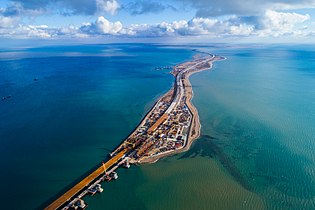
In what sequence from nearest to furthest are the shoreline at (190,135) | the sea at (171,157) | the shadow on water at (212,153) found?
the sea at (171,157), the shadow on water at (212,153), the shoreline at (190,135)

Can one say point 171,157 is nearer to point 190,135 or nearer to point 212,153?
point 212,153

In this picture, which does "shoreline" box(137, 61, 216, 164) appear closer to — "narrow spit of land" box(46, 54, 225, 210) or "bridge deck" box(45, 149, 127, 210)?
"narrow spit of land" box(46, 54, 225, 210)

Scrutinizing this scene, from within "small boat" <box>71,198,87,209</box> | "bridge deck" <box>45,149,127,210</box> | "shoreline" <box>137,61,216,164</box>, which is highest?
"shoreline" <box>137,61,216,164</box>

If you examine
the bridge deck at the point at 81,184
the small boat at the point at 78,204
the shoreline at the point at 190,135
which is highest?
the shoreline at the point at 190,135

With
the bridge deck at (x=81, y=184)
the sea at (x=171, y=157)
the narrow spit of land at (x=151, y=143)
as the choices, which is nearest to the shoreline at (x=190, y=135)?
the narrow spit of land at (x=151, y=143)

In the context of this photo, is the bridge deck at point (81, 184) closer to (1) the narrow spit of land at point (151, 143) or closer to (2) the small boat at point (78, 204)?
(1) the narrow spit of land at point (151, 143)

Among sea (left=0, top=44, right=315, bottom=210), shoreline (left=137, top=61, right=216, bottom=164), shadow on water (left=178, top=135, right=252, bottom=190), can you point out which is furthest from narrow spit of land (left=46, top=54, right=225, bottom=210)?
shadow on water (left=178, top=135, right=252, bottom=190)
